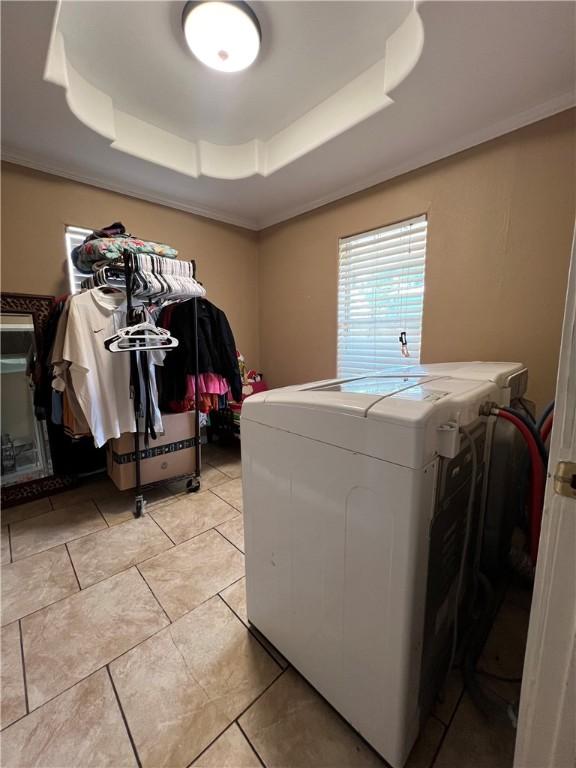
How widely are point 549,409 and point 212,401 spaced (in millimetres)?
2089

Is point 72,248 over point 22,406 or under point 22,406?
over

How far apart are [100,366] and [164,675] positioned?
1.66 m

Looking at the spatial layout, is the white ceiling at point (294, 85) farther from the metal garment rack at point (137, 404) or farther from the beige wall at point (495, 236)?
the metal garment rack at point (137, 404)

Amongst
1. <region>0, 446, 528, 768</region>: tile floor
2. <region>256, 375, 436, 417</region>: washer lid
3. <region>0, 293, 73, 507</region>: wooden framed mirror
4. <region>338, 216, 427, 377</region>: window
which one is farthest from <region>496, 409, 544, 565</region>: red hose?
<region>0, 293, 73, 507</region>: wooden framed mirror

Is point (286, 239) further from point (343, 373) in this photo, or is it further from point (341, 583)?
point (341, 583)

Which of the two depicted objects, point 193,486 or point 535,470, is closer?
point 535,470

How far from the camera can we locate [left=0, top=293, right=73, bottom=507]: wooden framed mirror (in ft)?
Result: 7.09

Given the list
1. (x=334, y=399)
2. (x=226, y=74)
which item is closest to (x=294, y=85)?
(x=226, y=74)

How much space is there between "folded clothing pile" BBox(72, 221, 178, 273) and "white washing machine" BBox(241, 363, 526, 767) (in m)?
1.73

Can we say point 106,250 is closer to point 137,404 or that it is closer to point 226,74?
point 137,404

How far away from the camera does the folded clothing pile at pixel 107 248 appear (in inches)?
79.7

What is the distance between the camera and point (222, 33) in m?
1.40

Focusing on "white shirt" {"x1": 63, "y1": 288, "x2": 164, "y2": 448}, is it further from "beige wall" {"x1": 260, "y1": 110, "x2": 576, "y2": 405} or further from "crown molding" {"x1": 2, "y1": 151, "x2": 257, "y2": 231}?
"beige wall" {"x1": 260, "y1": 110, "x2": 576, "y2": 405}

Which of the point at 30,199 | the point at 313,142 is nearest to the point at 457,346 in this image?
the point at 313,142
